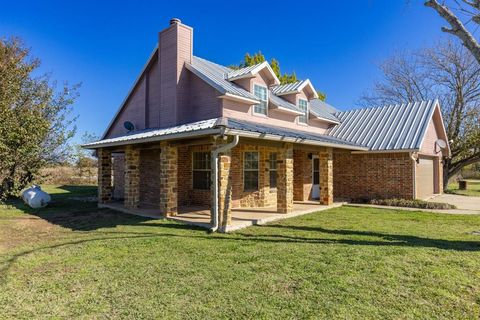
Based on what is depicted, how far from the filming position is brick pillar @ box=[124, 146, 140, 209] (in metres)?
11.4

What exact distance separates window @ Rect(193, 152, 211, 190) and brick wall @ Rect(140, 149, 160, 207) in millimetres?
1833

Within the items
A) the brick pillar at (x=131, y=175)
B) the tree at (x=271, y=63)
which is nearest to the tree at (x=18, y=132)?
the brick pillar at (x=131, y=175)

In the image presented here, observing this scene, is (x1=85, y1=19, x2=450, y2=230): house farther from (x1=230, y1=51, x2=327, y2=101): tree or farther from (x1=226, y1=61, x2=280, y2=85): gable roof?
(x1=230, y1=51, x2=327, y2=101): tree

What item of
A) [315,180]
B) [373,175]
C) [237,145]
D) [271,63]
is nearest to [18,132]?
[237,145]

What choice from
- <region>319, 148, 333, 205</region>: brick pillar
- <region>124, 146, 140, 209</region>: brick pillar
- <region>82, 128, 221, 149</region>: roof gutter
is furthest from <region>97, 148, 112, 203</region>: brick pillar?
<region>319, 148, 333, 205</region>: brick pillar

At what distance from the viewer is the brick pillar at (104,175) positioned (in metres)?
12.8

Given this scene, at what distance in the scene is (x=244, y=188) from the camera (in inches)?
469

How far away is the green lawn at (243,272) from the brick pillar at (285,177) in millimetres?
1952

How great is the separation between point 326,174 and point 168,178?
263 inches

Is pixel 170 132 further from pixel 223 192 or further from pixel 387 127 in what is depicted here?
pixel 387 127

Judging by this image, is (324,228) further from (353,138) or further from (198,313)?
(353,138)

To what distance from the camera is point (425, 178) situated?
1650cm

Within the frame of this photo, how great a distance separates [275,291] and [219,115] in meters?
7.83

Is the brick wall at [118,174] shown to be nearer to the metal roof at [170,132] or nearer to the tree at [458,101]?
the metal roof at [170,132]
